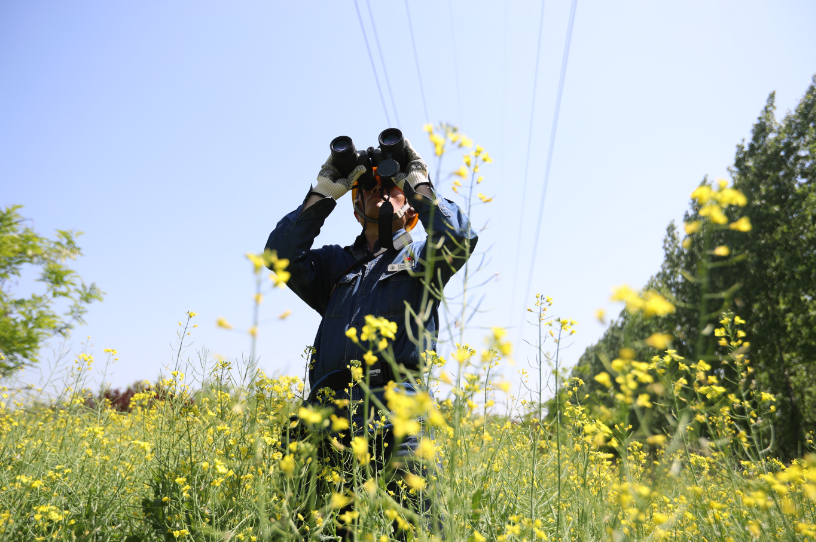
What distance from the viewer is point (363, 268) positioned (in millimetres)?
2193

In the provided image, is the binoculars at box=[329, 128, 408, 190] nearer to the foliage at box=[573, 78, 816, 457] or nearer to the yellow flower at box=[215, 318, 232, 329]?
the yellow flower at box=[215, 318, 232, 329]

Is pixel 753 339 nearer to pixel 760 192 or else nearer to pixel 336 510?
pixel 760 192

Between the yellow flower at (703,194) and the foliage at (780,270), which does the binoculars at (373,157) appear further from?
the foliage at (780,270)

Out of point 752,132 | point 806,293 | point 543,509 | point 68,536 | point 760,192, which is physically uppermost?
point 752,132

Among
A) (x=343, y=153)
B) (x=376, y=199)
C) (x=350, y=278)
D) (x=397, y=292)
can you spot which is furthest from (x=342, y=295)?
(x=343, y=153)

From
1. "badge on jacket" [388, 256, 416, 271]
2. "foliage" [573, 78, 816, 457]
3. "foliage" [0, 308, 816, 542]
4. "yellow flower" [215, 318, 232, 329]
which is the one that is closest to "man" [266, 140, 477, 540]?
"badge on jacket" [388, 256, 416, 271]

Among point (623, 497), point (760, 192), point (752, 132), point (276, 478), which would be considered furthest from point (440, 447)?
point (752, 132)

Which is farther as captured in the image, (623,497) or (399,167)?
(399,167)

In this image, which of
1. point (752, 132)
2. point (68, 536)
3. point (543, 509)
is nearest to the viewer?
point (68, 536)

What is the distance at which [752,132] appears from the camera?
12.6m

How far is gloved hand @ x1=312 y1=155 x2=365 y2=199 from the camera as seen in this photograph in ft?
7.48

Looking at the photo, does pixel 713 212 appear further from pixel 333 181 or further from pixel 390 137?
pixel 333 181

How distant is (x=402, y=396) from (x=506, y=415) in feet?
4.46

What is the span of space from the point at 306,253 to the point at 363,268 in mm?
300
